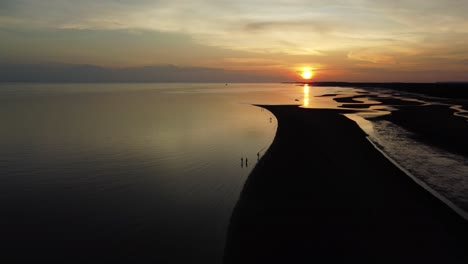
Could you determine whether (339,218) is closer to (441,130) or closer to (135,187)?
(135,187)

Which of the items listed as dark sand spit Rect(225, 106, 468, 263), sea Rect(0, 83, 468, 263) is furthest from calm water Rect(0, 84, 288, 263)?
dark sand spit Rect(225, 106, 468, 263)

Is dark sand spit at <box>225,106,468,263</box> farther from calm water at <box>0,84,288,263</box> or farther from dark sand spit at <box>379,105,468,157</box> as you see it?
dark sand spit at <box>379,105,468,157</box>

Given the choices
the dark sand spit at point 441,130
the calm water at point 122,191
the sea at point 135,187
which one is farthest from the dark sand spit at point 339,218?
the dark sand spit at point 441,130

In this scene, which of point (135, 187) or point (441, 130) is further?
point (441, 130)

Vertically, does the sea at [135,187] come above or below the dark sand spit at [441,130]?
below

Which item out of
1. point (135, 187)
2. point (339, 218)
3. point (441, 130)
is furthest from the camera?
point (441, 130)

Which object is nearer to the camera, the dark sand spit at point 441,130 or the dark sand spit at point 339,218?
the dark sand spit at point 339,218

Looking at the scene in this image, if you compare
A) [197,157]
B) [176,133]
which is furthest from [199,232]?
[176,133]

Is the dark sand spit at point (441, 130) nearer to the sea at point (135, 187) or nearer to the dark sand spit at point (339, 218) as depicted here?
the sea at point (135, 187)

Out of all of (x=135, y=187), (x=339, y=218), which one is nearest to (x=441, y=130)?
(x=339, y=218)
